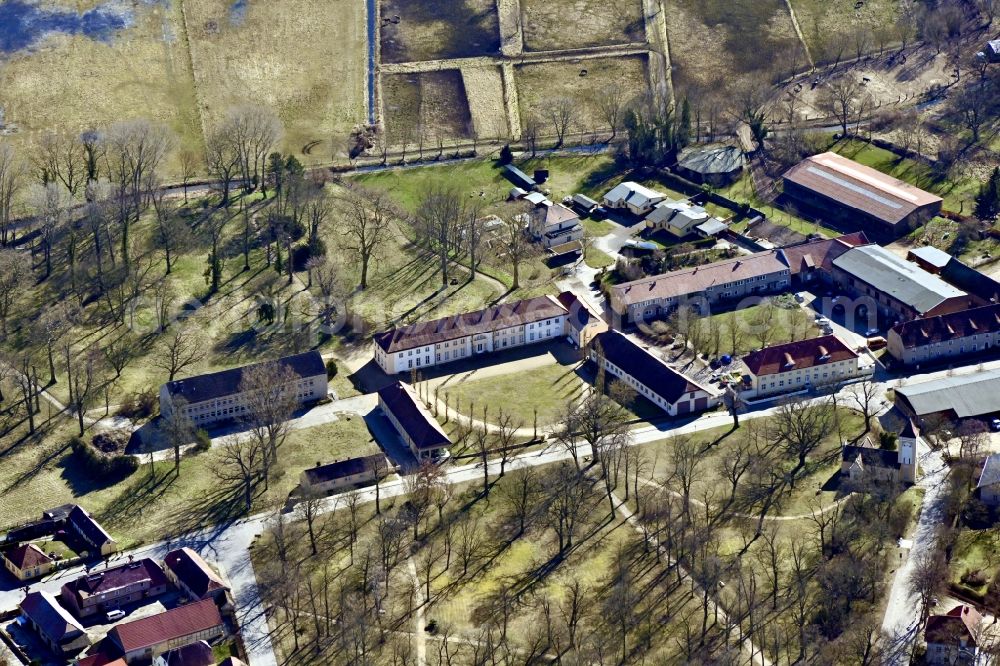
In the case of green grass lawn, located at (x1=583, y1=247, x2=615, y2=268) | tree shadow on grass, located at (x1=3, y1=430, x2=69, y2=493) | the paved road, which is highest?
green grass lawn, located at (x1=583, y1=247, x2=615, y2=268)

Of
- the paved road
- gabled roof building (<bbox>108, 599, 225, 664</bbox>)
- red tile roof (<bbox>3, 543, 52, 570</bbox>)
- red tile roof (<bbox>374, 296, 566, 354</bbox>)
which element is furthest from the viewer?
red tile roof (<bbox>374, 296, 566, 354</bbox>)

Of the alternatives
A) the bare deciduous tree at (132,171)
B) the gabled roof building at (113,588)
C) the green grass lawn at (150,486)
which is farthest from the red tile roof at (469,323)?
the gabled roof building at (113,588)

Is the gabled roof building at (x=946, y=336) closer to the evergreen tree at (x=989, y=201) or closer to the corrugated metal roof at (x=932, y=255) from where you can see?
the corrugated metal roof at (x=932, y=255)

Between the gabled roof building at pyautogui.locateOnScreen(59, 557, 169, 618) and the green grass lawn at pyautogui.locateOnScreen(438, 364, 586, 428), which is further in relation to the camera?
the green grass lawn at pyautogui.locateOnScreen(438, 364, 586, 428)

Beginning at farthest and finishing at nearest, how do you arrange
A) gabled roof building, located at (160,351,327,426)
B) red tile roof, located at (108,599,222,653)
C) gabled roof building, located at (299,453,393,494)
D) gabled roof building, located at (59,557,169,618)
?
gabled roof building, located at (160,351,327,426)
gabled roof building, located at (299,453,393,494)
gabled roof building, located at (59,557,169,618)
red tile roof, located at (108,599,222,653)

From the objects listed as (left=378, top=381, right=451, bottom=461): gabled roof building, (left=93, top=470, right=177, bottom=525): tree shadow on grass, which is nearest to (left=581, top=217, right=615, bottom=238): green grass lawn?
(left=378, top=381, right=451, bottom=461): gabled roof building

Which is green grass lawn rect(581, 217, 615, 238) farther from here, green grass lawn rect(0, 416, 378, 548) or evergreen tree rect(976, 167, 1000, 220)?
green grass lawn rect(0, 416, 378, 548)

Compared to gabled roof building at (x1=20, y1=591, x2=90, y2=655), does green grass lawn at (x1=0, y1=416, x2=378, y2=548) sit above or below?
above
